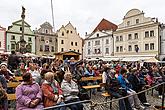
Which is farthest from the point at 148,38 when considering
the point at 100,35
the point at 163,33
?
the point at 100,35

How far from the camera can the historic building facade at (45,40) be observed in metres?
56.0

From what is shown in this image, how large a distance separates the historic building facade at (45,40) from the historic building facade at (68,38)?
1.41m

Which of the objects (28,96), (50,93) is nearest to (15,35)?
(50,93)

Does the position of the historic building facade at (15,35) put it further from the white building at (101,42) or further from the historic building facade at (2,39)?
the white building at (101,42)

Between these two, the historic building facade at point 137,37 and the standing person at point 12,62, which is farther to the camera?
the historic building facade at point 137,37

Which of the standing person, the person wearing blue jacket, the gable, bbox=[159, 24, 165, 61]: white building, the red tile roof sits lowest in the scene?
the person wearing blue jacket

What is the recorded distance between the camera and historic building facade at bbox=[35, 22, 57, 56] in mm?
56031

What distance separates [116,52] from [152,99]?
4195 cm

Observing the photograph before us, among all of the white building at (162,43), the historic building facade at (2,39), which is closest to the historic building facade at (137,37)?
the white building at (162,43)

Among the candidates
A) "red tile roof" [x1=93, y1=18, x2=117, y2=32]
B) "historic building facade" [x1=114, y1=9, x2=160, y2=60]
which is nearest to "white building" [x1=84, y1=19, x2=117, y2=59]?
"red tile roof" [x1=93, y1=18, x2=117, y2=32]

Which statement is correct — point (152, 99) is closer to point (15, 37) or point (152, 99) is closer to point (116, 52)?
point (116, 52)

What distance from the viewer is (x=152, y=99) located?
412 inches

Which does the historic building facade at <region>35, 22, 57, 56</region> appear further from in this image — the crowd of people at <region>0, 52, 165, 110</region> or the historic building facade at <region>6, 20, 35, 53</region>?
the crowd of people at <region>0, 52, 165, 110</region>

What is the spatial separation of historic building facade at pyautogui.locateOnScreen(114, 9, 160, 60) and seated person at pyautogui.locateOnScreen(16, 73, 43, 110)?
36.3 m
